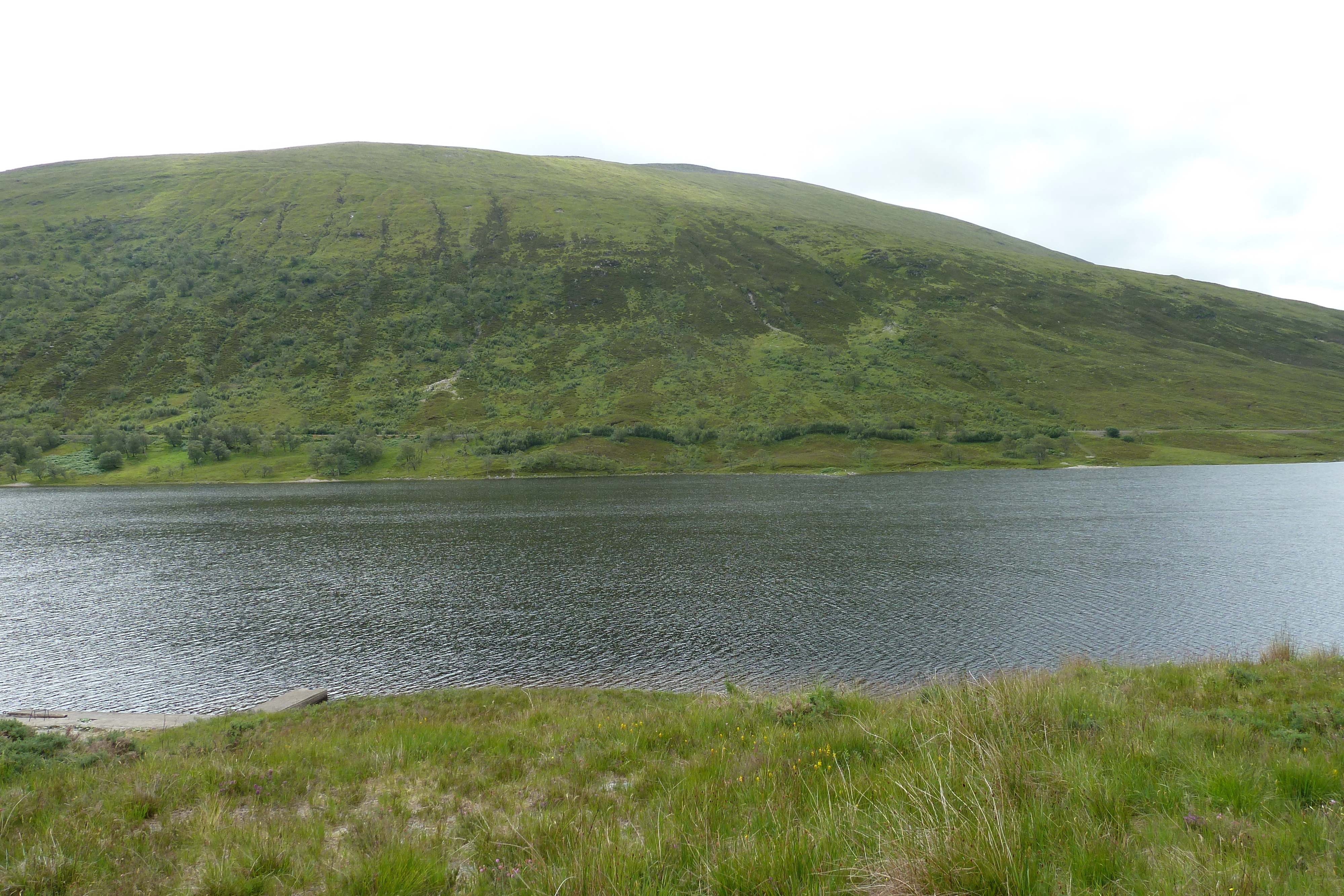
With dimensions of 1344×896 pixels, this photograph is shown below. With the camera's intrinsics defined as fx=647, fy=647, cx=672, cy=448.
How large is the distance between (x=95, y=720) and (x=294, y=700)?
7.23 m

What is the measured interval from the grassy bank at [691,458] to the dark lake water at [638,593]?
211ft

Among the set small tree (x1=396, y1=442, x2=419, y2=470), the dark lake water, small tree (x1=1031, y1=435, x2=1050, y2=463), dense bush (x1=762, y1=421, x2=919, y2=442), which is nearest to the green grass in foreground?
the dark lake water

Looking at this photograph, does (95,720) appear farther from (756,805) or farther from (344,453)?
(344,453)

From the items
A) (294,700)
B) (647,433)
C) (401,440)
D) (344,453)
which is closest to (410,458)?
(344,453)

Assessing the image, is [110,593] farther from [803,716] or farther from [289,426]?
[289,426]

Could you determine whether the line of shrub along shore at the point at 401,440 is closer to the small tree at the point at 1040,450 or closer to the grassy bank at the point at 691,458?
the small tree at the point at 1040,450

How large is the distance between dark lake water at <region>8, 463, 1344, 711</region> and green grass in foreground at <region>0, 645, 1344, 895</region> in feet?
60.3

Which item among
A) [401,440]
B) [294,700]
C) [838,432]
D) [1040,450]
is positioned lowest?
[401,440]

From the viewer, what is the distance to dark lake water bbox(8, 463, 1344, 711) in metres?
33.4

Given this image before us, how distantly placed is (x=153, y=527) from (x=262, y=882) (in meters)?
101

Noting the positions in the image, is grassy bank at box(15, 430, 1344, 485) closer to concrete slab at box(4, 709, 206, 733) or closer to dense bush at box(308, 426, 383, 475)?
dense bush at box(308, 426, 383, 475)

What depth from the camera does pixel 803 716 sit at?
13.3 meters

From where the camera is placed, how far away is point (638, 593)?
4781 centimetres

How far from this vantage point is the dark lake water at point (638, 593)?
33.4m
